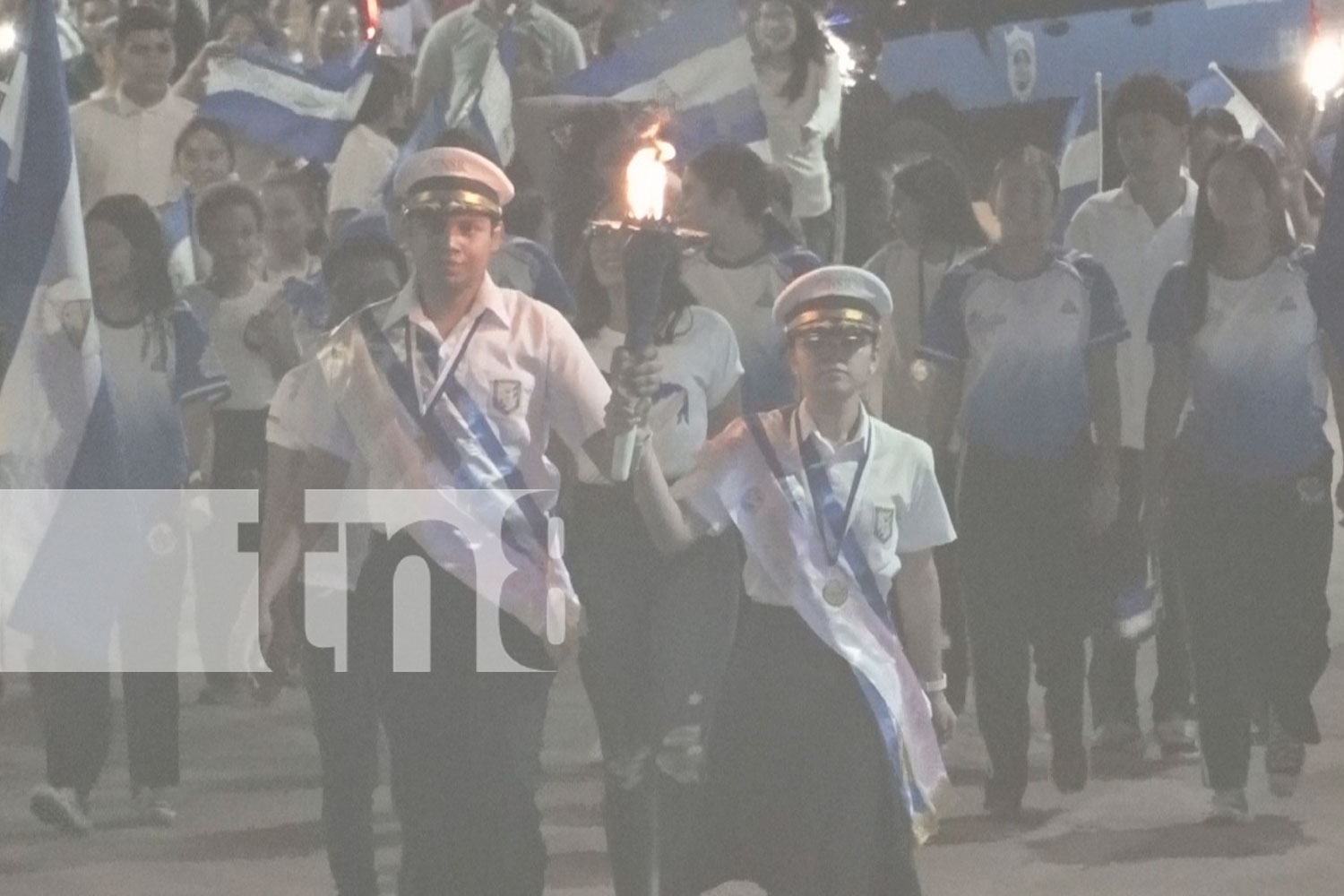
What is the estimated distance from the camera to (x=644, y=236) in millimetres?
4070

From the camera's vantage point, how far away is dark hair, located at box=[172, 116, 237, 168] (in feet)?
23.0

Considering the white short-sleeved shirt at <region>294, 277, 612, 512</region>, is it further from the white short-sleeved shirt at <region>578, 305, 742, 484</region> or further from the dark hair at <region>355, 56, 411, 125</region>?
the dark hair at <region>355, 56, 411, 125</region>

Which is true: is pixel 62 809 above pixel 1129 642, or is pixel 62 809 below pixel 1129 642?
below

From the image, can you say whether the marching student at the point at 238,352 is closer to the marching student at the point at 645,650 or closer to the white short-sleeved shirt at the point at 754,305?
the white short-sleeved shirt at the point at 754,305

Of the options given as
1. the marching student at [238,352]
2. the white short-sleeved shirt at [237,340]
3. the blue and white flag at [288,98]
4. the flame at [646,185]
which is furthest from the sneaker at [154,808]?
the flame at [646,185]

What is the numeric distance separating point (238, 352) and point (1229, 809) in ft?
8.26

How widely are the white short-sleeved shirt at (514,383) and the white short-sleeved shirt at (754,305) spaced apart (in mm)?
949

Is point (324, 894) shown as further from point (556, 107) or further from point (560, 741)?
point (556, 107)

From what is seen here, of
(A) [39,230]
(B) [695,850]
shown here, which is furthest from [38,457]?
(B) [695,850]

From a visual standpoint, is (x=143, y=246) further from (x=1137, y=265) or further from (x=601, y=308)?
(x=1137, y=265)

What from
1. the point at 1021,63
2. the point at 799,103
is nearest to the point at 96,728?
the point at 799,103

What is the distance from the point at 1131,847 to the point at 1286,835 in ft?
1.15

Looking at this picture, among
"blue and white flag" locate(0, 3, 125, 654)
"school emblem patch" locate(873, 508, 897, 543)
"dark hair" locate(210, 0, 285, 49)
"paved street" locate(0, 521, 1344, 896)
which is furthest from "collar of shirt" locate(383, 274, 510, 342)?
"dark hair" locate(210, 0, 285, 49)

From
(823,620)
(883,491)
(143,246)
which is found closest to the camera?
(823,620)
